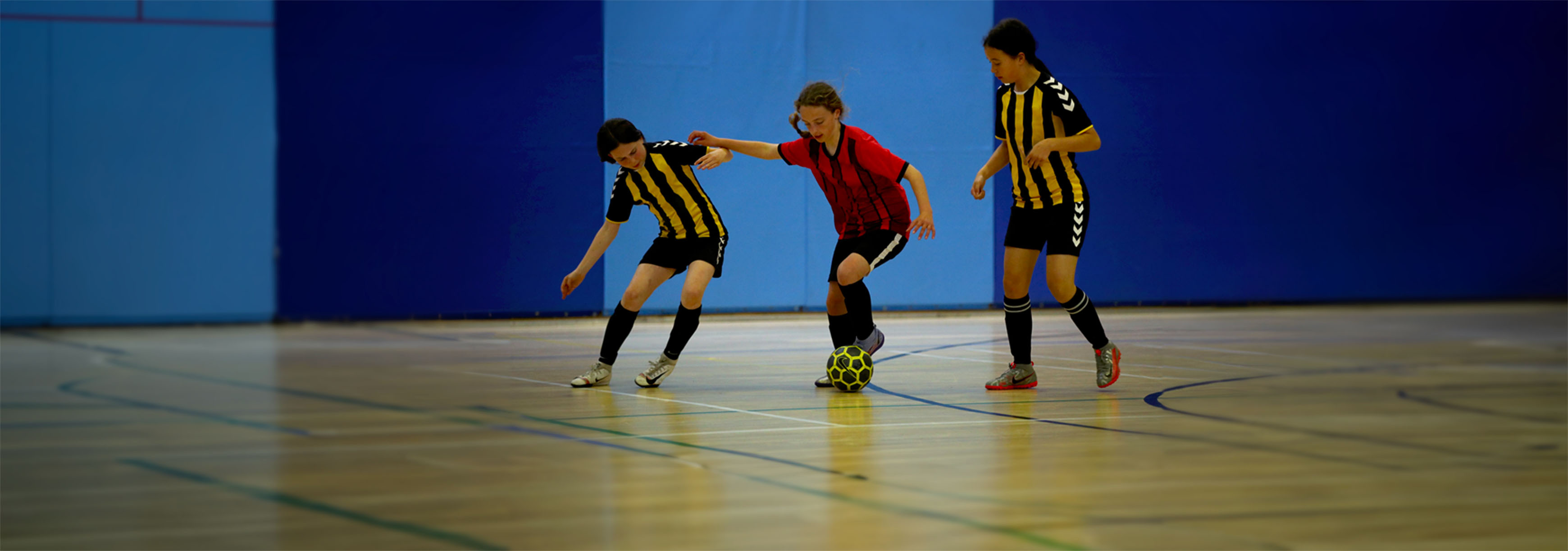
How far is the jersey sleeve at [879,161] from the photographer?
4.81 meters

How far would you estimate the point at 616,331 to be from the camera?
488cm

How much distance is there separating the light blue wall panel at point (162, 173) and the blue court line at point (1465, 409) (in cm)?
592

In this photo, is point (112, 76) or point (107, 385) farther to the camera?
point (112, 76)

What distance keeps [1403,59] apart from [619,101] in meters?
5.45

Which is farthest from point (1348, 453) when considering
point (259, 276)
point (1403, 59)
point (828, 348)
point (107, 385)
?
point (1403, 59)

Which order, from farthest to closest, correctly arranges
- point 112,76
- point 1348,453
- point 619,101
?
point 619,101 → point 112,76 → point 1348,453

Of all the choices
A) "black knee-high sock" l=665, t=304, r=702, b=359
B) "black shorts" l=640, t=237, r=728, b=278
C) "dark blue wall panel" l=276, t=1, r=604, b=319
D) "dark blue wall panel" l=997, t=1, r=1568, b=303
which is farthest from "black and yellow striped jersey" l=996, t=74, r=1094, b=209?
"dark blue wall panel" l=997, t=1, r=1568, b=303

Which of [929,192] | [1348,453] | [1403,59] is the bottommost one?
[1348,453]

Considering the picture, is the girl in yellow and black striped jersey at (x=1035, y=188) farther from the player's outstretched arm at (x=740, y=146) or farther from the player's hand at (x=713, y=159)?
the player's hand at (x=713, y=159)

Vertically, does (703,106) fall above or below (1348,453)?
above

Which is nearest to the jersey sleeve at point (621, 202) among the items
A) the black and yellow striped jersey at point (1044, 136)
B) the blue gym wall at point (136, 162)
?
the black and yellow striped jersey at point (1044, 136)

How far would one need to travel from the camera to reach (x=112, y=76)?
7.58m

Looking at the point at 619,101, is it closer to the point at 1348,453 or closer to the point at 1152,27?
the point at 1152,27

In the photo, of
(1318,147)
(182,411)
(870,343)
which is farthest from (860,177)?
(1318,147)
